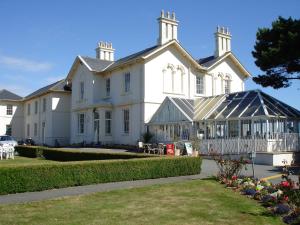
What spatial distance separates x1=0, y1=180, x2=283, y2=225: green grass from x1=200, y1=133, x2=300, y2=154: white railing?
11.7m

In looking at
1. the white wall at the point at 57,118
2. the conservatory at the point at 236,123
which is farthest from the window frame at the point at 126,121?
the white wall at the point at 57,118

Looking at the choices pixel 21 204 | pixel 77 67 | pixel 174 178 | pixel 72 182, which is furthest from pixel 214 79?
pixel 21 204

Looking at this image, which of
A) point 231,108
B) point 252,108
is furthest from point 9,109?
point 252,108

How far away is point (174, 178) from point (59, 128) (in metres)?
29.4

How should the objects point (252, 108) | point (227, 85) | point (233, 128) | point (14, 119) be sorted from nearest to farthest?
point (252, 108), point (233, 128), point (227, 85), point (14, 119)

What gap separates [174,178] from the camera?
48.3 ft

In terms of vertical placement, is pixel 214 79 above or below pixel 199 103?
above

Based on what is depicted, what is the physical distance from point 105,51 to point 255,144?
2519cm

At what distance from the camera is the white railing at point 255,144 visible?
73.9ft

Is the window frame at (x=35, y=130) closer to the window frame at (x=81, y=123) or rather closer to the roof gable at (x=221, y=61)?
the window frame at (x=81, y=123)

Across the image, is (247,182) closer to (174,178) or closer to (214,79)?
(174,178)

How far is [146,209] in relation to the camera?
30.5ft

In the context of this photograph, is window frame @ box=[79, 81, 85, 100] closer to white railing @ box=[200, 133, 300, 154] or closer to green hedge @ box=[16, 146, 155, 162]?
green hedge @ box=[16, 146, 155, 162]

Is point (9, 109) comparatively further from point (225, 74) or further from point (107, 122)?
point (225, 74)
